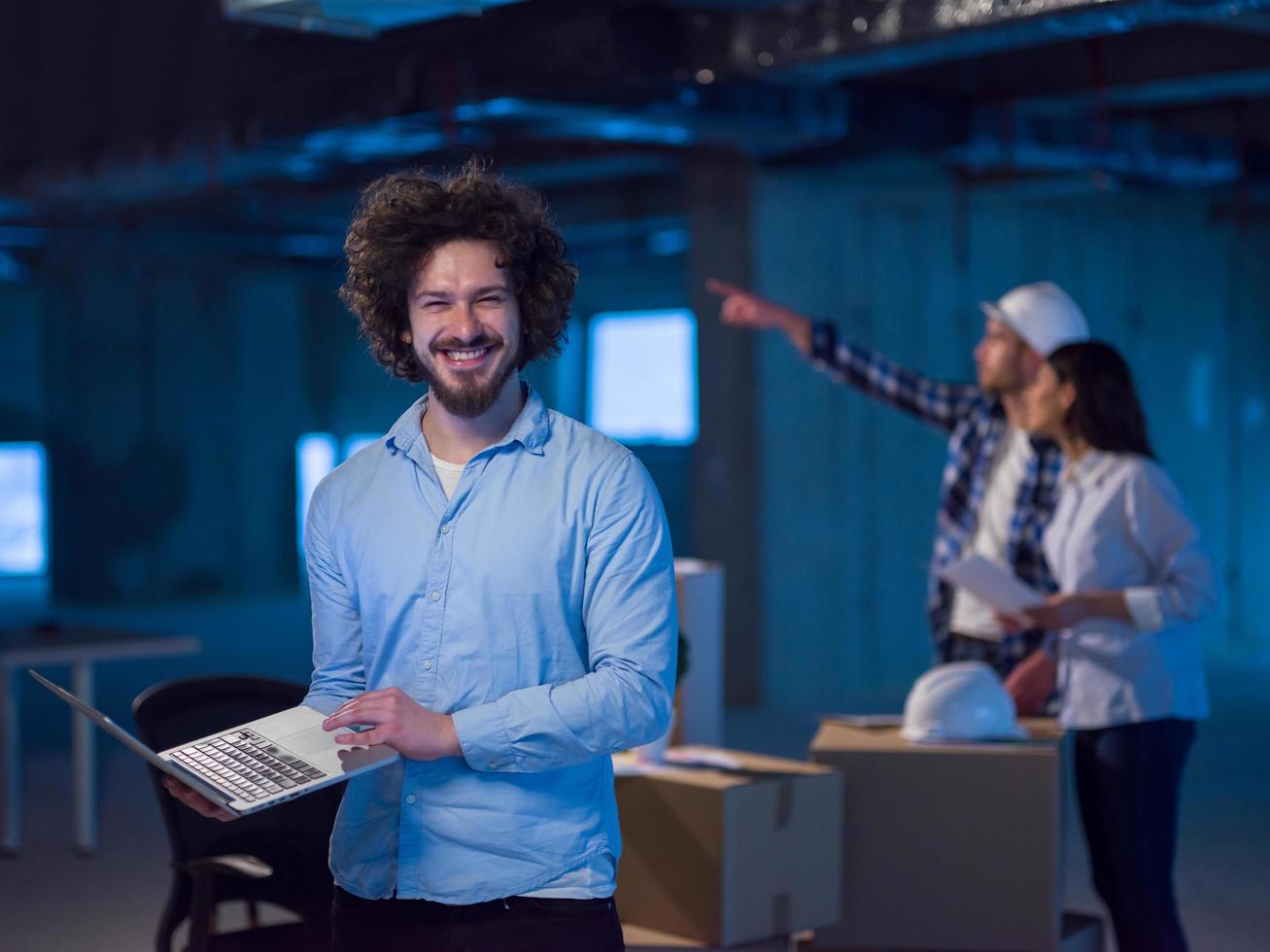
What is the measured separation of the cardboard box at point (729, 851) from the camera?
3061 millimetres

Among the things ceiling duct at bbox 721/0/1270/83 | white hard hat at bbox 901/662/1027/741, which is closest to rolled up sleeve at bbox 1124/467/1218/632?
white hard hat at bbox 901/662/1027/741

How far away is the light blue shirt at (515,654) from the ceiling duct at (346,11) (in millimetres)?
2171

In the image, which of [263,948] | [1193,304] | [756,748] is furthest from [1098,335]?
[263,948]

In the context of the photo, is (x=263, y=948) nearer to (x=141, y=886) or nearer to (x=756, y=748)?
(x=141, y=886)

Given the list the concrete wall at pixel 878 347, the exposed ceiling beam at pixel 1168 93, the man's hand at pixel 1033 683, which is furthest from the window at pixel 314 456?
the man's hand at pixel 1033 683

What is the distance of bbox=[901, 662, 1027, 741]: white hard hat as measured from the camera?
328 cm

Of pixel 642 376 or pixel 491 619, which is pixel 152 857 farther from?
pixel 642 376

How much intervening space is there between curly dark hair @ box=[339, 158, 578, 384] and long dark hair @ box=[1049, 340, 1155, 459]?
1749 mm

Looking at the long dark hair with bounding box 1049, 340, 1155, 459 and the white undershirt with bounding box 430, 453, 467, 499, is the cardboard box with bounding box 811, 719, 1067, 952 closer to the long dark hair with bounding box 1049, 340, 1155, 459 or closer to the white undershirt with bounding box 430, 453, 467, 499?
the long dark hair with bounding box 1049, 340, 1155, 459

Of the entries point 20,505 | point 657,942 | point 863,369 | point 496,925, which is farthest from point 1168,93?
point 20,505

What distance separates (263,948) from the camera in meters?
2.68

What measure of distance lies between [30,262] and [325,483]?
12346 millimetres

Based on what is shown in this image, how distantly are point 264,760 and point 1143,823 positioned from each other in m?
2.01

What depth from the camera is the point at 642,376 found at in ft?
46.5
